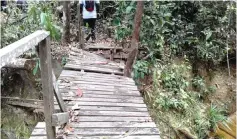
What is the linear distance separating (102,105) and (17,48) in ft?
10.1

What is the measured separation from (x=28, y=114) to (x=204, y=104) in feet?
16.7

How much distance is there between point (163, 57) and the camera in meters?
9.53

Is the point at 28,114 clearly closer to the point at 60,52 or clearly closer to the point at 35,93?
the point at 35,93

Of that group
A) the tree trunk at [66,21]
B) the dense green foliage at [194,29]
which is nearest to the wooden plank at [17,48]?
the tree trunk at [66,21]

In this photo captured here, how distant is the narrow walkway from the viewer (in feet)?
14.2

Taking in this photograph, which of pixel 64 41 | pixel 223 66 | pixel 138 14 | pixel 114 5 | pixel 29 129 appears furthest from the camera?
pixel 114 5

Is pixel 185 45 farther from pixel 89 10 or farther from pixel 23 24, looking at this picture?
pixel 23 24

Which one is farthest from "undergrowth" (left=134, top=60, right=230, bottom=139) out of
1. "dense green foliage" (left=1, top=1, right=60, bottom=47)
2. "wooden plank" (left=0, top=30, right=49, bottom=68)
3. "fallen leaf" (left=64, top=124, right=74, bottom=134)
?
"wooden plank" (left=0, top=30, right=49, bottom=68)

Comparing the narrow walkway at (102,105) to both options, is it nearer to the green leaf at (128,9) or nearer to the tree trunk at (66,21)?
the tree trunk at (66,21)

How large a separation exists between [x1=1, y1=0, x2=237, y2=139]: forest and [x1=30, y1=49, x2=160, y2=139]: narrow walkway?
84 centimetres

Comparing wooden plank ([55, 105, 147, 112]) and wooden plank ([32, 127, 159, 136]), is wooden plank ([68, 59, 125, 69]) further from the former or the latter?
wooden plank ([32, 127, 159, 136])

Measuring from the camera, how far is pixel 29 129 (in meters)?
8.04

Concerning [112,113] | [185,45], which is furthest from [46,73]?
[185,45]

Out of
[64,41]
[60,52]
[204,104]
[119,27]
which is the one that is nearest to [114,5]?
[119,27]
